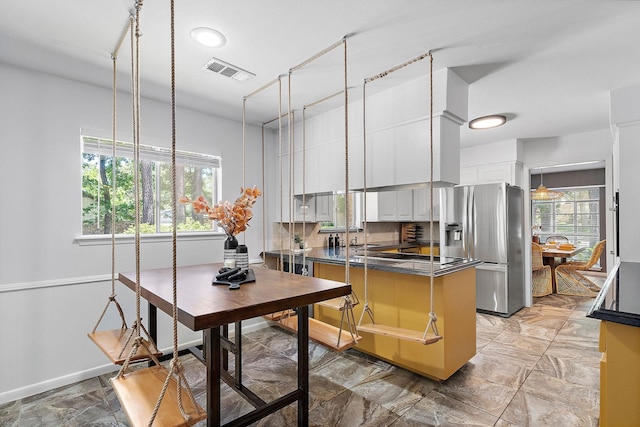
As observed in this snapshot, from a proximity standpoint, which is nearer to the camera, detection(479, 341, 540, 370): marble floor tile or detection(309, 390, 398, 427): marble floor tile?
detection(309, 390, 398, 427): marble floor tile

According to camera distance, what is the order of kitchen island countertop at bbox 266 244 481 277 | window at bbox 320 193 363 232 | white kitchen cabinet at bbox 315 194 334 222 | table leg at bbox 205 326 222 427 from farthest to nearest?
window at bbox 320 193 363 232 < white kitchen cabinet at bbox 315 194 334 222 < kitchen island countertop at bbox 266 244 481 277 < table leg at bbox 205 326 222 427

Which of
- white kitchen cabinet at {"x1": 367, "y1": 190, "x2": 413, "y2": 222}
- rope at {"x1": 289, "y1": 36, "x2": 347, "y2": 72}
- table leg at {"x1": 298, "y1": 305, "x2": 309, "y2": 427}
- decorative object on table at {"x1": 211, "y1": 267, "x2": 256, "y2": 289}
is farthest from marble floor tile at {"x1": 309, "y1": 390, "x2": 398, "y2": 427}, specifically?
white kitchen cabinet at {"x1": 367, "y1": 190, "x2": 413, "y2": 222}

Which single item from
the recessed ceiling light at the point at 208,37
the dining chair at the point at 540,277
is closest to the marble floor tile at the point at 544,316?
the dining chair at the point at 540,277

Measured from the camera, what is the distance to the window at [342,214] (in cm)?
471

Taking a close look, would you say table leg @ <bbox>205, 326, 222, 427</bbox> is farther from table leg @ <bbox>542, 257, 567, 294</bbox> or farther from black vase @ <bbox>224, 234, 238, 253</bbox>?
table leg @ <bbox>542, 257, 567, 294</bbox>

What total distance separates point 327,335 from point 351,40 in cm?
208

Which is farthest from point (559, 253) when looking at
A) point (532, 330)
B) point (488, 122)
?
point (488, 122)

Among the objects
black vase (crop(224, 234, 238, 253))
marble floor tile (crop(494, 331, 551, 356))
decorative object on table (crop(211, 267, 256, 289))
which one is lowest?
marble floor tile (crop(494, 331, 551, 356))

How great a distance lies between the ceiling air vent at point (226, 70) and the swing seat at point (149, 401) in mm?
2136

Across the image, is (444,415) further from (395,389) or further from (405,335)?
(405,335)

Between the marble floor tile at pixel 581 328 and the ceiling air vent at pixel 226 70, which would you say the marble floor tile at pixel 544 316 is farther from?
the ceiling air vent at pixel 226 70

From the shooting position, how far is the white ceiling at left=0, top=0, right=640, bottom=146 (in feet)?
6.00

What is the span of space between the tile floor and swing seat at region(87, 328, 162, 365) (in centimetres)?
64

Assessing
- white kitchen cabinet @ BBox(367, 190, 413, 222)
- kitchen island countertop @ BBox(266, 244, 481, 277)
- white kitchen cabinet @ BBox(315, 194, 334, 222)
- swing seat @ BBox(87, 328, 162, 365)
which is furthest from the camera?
white kitchen cabinet @ BBox(367, 190, 413, 222)
